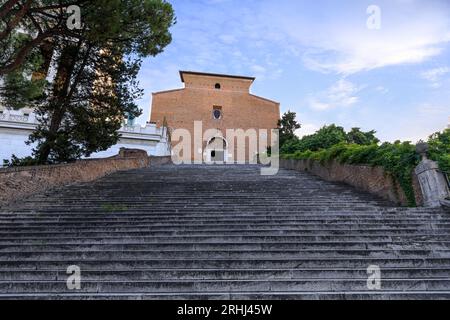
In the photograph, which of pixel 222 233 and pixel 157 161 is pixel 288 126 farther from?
pixel 222 233

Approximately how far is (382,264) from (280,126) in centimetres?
2219

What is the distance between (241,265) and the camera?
3459 mm

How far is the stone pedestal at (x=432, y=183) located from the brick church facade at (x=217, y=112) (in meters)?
20.8

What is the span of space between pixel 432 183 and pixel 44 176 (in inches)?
338

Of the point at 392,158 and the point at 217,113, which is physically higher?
the point at 217,113

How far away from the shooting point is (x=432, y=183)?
5516 mm

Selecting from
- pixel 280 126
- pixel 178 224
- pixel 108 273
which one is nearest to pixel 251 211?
pixel 178 224

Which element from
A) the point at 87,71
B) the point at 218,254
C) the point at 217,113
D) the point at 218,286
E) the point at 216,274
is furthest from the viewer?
the point at 217,113

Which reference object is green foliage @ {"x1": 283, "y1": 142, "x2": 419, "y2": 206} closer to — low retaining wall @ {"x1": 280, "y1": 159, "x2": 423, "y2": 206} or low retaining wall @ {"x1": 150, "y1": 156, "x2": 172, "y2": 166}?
low retaining wall @ {"x1": 280, "y1": 159, "x2": 423, "y2": 206}

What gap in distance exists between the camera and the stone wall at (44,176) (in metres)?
5.76

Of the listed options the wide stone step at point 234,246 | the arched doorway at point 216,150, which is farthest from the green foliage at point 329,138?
the wide stone step at point 234,246

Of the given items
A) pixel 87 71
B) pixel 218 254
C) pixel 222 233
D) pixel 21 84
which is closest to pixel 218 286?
pixel 218 254

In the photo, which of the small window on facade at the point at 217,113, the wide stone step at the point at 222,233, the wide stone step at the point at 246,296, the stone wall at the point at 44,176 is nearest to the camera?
the wide stone step at the point at 246,296

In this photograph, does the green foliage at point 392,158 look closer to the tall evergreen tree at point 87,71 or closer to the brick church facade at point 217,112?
the tall evergreen tree at point 87,71
